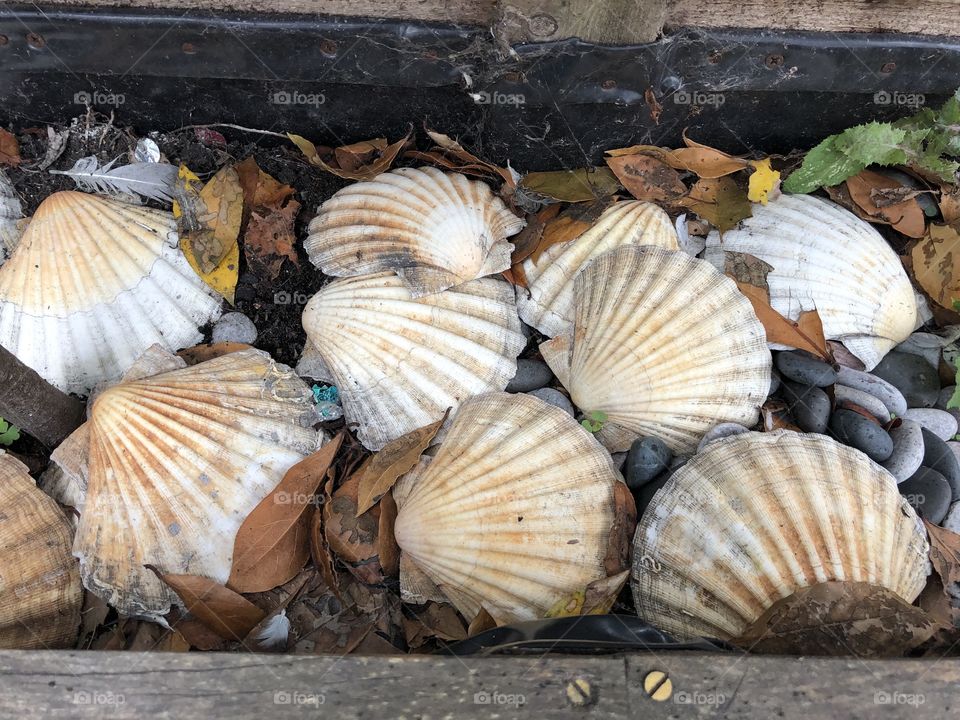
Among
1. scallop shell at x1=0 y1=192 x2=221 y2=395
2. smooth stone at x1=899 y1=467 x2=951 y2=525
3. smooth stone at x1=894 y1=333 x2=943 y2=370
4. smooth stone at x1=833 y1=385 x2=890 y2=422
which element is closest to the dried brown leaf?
scallop shell at x1=0 y1=192 x2=221 y2=395

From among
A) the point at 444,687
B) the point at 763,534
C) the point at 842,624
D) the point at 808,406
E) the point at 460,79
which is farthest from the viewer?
the point at 808,406

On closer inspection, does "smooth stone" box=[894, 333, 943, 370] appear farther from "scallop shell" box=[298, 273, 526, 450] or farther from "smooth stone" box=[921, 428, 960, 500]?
"scallop shell" box=[298, 273, 526, 450]

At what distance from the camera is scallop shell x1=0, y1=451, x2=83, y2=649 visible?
1.26m

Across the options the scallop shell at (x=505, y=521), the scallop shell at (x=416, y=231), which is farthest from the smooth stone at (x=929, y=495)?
the scallop shell at (x=416, y=231)

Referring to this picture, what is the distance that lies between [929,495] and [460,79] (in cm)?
137

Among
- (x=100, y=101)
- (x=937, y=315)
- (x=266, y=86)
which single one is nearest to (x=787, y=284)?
(x=937, y=315)

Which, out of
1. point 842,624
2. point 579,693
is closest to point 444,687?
point 579,693

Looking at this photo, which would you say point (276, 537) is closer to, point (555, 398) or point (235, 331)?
point (235, 331)

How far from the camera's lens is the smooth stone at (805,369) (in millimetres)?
1498

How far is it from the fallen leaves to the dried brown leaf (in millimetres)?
874

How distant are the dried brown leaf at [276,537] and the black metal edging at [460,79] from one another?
842 mm

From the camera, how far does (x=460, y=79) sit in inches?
54.2

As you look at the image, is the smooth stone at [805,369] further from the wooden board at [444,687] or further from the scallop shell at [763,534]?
the wooden board at [444,687]

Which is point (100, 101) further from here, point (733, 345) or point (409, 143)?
point (733, 345)
